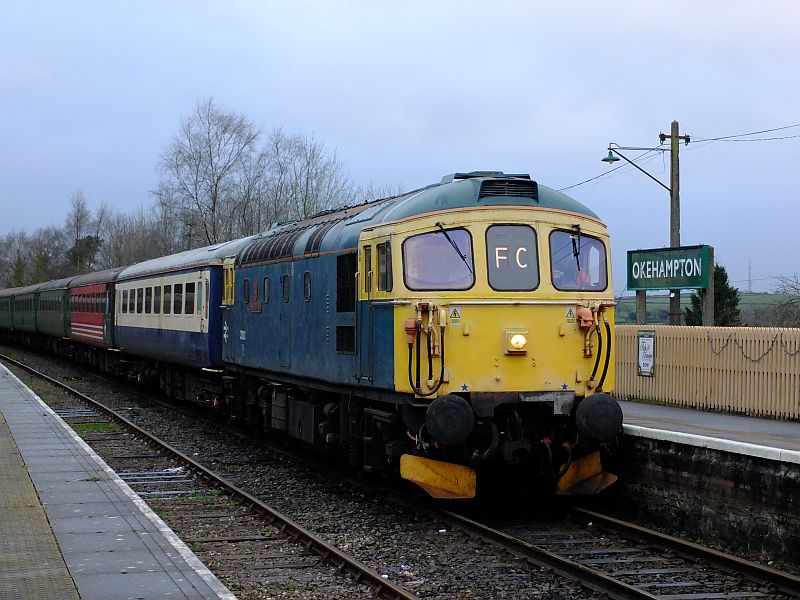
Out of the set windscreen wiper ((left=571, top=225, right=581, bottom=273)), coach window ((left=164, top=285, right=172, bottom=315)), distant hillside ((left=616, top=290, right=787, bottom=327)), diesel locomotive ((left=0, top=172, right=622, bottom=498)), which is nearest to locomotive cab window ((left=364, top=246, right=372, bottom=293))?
diesel locomotive ((left=0, top=172, right=622, bottom=498))

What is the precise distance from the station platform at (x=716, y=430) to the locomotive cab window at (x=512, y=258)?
2.39 m

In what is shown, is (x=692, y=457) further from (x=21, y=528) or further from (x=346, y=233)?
(x=21, y=528)

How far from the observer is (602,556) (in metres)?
10.0

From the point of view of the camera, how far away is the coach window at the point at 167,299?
22969 mm

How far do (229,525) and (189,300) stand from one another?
10.1 meters

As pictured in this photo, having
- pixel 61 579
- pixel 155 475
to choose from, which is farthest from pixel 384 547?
pixel 155 475

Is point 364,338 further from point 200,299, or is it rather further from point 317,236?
point 200,299

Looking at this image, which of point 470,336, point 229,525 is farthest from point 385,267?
point 229,525

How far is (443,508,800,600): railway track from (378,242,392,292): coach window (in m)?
2.58

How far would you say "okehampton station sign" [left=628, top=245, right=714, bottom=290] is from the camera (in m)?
19.9

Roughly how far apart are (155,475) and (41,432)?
4.23 m

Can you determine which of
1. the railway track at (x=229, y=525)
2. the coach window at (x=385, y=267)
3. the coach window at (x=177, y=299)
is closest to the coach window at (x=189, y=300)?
the coach window at (x=177, y=299)

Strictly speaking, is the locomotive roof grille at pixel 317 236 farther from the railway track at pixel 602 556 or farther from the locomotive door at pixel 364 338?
the railway track at pixel 602 556

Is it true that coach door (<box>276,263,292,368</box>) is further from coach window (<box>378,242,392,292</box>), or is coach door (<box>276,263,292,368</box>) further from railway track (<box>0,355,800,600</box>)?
coach window (<box>378,242,392,292</box>)
